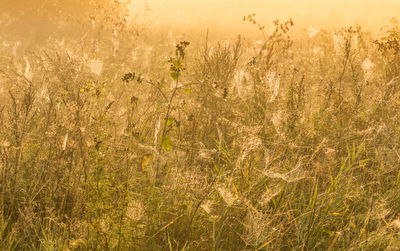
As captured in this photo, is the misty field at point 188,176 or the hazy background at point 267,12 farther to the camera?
the hazy background at point 267,12

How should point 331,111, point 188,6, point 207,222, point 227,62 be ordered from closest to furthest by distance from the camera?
point 207,222
point 331,111
point 227,62
point 188,6

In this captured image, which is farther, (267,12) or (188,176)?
(267,12)

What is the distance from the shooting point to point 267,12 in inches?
512

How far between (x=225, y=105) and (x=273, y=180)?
4.71ft

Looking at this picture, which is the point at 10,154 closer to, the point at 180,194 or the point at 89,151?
the point at 89,151

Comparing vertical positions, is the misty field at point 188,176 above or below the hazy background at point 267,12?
below

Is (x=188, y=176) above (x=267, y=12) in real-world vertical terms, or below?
below

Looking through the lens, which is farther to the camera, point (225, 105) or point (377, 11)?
point (377, 11)

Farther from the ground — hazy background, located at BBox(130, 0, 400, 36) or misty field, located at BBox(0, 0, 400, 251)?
hazy background, located at BBox(130, 0, 400, 36)

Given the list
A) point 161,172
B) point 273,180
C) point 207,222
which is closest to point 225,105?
point 161,172

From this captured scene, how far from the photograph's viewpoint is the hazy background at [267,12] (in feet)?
34.3

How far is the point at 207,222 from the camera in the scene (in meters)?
1.96

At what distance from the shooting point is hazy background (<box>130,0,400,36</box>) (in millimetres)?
10461

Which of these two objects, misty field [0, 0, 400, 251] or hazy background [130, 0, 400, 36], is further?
hazy background [130, 0, 400, 36]
